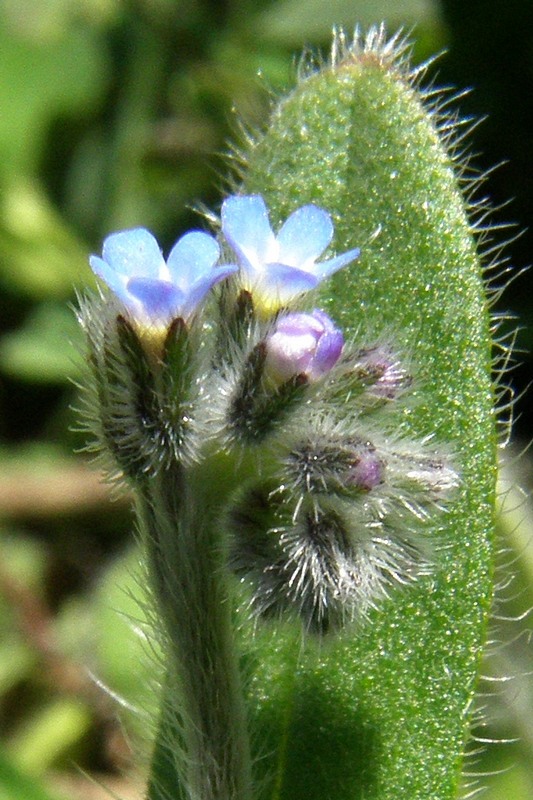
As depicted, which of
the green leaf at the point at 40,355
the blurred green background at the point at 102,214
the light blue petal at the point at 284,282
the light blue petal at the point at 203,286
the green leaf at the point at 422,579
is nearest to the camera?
the light blue petal at the point at 203,286

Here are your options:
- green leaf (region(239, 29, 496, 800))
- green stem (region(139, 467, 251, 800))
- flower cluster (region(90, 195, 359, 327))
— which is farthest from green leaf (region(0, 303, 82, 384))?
flower cluster (region(90, 195, 359, 327))

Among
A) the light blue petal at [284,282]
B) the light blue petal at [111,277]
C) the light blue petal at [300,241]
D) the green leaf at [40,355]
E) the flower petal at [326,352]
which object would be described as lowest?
the flower petal at [326,352]

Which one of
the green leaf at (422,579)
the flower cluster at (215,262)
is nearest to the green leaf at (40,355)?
the green leaf at (422,579)

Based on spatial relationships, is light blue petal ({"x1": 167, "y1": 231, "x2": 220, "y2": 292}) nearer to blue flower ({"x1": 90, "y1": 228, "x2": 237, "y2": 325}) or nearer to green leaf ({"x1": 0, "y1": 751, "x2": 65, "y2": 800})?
blue flower ({"x1": 90, "y1": 228, "x2": 237, "y2": 325})

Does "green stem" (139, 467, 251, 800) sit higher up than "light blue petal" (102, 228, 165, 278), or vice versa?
"light blue petal" (102, 228, 165, 278)

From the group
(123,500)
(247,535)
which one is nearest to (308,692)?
(247,535)

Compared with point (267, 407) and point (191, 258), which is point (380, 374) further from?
point (191, 258)

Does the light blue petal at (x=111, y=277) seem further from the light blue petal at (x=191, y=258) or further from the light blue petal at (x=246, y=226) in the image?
the light blue petal at (x=246, y=226)
